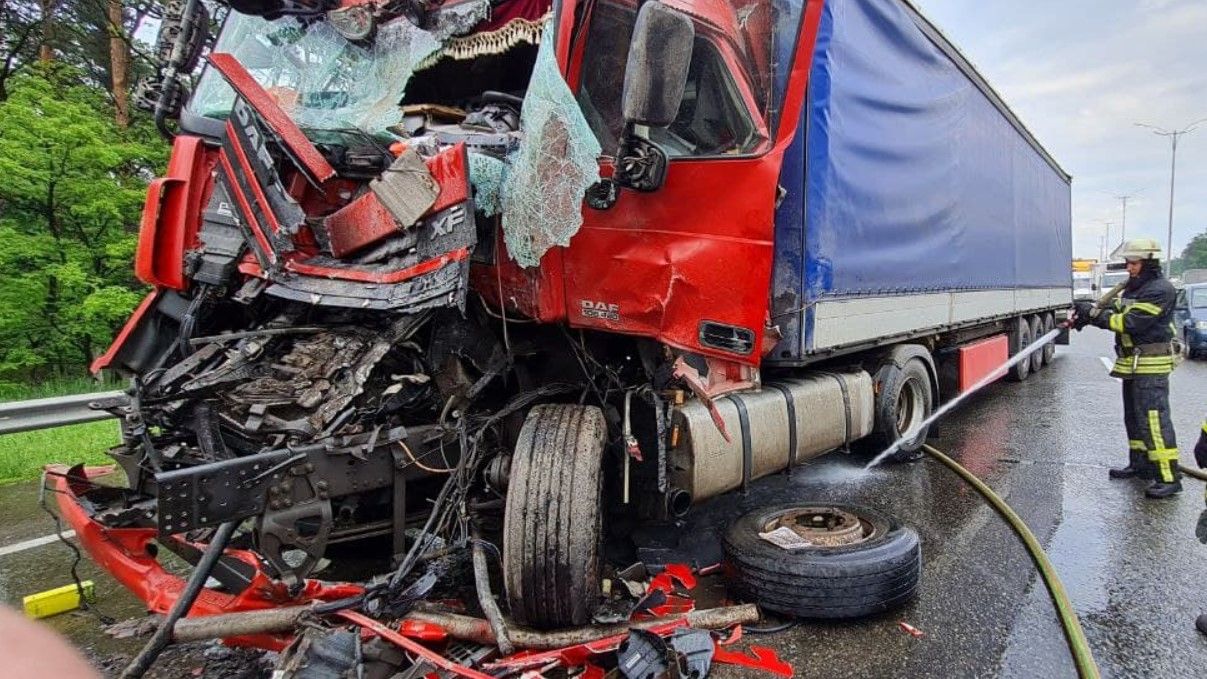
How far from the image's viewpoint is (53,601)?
341 cm

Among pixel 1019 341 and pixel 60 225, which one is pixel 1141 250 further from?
pixel 60 225

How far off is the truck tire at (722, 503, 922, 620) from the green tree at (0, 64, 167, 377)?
9861mm

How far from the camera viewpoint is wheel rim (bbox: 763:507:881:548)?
3.41 meters

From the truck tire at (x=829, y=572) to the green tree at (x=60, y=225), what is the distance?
32.4 ft

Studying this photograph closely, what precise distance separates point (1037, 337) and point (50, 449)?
13.4 meters

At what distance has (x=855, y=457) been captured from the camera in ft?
20.1

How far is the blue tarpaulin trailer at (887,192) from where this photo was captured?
3906mm

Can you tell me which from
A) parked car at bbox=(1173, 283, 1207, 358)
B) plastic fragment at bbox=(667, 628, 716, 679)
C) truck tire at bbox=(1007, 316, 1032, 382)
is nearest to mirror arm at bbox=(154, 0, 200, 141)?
plastic fragment at bbox=(667, 628, 716, 679)

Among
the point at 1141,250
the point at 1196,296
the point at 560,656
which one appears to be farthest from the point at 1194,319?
the point at 560,656

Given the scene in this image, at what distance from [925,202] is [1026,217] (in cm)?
487

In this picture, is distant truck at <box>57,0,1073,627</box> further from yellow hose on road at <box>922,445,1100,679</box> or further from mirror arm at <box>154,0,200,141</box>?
yellow hose on road at <box>922,445,1100,679</box>

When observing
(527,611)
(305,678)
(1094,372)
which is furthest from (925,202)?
(1094,372)

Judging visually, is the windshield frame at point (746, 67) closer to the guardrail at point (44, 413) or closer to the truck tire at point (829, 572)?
the truck tire at point (829, 572)

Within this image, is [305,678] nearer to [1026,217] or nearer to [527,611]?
[527,611]
